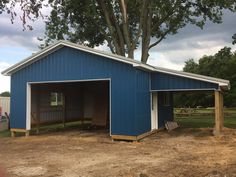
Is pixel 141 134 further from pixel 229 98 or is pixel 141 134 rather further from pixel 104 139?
pixel 229 98

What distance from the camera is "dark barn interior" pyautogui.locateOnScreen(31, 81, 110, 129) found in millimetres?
18234

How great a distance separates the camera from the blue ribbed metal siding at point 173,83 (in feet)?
47.3

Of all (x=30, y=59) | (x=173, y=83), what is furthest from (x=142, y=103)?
(x=30, y=59)

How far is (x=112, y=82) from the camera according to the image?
13.9 meters

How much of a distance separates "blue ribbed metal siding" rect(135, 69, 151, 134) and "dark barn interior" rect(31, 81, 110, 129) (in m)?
5.34

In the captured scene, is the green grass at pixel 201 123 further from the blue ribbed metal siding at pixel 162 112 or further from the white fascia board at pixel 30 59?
the white fascia board at pixel 30 59

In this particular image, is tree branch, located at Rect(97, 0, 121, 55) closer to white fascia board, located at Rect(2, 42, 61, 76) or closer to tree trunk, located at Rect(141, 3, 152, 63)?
tree trunk, located at Rect(141, 3, 152, 63)

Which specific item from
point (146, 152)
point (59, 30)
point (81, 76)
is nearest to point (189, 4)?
point (59, 30)

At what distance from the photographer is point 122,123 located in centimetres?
1355

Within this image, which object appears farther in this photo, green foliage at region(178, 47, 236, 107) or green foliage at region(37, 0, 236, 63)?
green foliage at region(178, 47, 236, 107)

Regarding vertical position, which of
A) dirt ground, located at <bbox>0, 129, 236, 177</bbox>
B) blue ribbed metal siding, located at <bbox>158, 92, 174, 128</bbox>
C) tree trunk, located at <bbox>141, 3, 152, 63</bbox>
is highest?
tree trunk, located at <bbox>141, 3, 152, 63</bbox>

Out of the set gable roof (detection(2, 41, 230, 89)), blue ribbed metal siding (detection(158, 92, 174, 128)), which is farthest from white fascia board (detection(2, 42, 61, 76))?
blue ribbed metal siding (detection(158, 92, 174, 128))

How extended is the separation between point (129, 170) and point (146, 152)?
9.38ft

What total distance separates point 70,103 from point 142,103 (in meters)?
8.56
